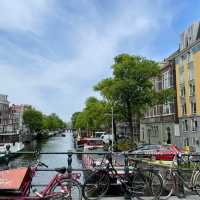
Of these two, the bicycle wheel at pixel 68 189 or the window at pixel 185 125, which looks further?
the window at pixel 185 125

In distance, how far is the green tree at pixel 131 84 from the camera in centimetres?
4247

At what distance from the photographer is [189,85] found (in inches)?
1953

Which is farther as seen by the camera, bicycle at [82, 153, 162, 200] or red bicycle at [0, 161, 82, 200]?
bicycle at [82, 153, 162, 200]

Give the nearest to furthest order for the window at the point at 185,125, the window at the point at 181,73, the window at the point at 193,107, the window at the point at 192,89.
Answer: the window at the point at 193,107 < the window at the point at 192,89 < the window at the point at 185,125 < the window at the point at 181,73

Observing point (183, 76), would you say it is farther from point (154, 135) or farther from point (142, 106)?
point (154, 135)

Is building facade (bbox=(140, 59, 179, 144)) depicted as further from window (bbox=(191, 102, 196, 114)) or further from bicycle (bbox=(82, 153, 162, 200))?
bicycle (bbox=(82, 153, 162, 200))

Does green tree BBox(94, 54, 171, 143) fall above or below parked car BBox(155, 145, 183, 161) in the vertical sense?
above

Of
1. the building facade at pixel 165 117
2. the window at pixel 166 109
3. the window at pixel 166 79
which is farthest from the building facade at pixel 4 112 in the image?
the window at pixel 166 79

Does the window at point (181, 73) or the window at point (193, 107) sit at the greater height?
the window at point (181, 73)

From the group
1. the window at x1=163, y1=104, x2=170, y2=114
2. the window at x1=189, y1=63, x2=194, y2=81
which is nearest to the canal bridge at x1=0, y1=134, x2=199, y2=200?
the window at x1=163, y1=104, x2=170, y2=114

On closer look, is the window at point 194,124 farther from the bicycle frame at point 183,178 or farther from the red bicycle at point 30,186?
the red bicycle at point 30,186

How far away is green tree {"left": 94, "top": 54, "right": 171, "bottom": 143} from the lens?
42.5 metres

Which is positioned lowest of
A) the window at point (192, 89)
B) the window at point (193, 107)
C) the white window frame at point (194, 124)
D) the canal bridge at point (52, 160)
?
the canal bridge at point (52, 160)

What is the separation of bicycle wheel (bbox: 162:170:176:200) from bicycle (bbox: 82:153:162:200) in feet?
1.03
